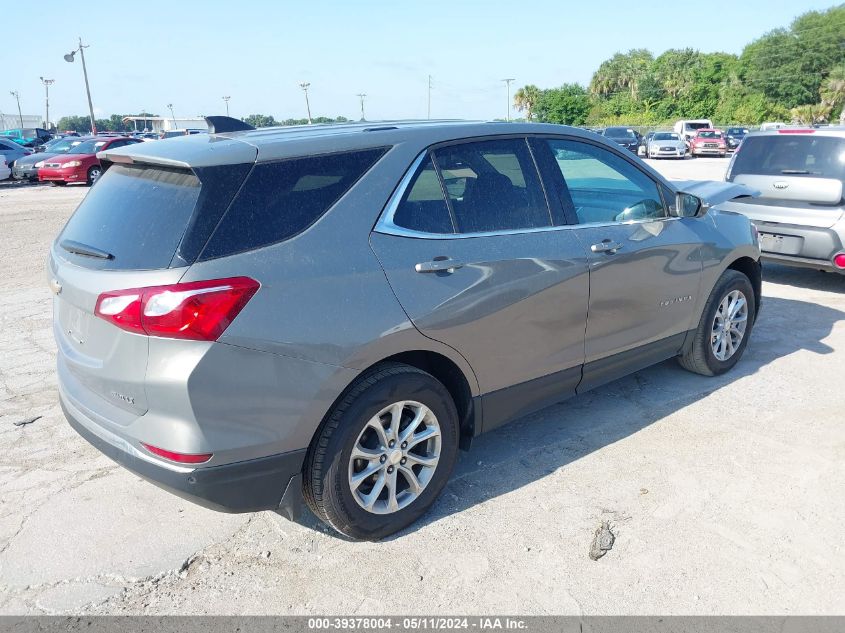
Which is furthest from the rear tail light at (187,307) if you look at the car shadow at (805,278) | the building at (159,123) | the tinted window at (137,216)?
the building at (159,123)

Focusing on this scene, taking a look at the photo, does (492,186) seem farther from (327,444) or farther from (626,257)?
(327,444)

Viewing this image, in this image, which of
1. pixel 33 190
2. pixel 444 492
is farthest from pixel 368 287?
pixel 33 190

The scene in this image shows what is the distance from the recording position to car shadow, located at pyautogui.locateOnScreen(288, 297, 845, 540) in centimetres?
366

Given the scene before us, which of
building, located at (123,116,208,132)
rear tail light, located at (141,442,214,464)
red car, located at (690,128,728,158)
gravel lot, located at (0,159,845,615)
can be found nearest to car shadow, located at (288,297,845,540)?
gravel lot, located at (0,159,845,615)

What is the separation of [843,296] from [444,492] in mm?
5854

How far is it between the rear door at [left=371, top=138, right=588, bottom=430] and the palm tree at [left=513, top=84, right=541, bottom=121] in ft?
300

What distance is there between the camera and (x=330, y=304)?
2820 mm

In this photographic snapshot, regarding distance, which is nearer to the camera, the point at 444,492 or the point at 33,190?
the point at 444,492

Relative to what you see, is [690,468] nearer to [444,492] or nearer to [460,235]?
[444,492]

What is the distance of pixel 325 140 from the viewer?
10.1 feet

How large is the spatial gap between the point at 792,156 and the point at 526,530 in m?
6.21

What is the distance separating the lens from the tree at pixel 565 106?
80.4m

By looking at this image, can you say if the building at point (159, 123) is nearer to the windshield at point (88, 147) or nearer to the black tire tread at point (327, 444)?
the windshield at point (88, 147)

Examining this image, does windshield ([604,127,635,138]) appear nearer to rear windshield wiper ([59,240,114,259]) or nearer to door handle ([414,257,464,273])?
door handle ([414,257,464,273])
